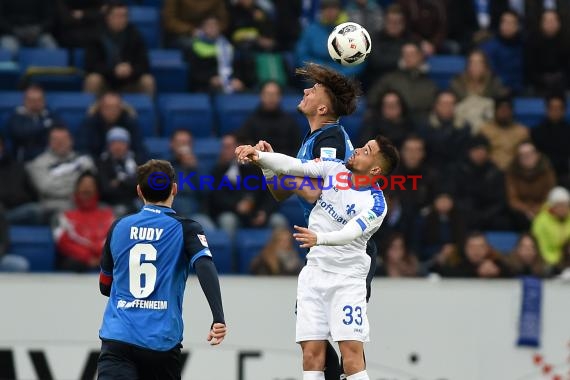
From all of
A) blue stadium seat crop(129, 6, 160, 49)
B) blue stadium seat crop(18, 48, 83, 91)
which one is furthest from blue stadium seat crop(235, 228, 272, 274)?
blue stadium seat crop(129, 6, 160, 49)

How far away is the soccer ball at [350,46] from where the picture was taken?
32.4 ft

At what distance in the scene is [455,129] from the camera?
1591cm

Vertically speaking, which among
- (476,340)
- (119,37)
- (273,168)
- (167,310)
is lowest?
(476,340)

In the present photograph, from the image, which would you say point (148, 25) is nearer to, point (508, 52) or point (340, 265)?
point (508, 52)

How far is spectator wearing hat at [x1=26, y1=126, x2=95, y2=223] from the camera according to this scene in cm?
1463

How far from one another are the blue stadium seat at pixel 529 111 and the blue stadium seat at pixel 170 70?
162 inches

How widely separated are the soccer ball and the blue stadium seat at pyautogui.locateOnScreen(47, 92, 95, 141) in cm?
642

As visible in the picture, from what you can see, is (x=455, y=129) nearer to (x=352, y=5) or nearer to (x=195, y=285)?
(x=352, y=5)

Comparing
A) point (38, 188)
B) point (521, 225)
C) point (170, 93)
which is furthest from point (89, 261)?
point (521, 225)

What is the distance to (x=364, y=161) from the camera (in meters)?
9.07

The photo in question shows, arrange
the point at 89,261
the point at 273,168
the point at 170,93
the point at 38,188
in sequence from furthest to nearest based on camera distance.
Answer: the point at 170,93, the point at 38,188, the point at 89,261, the point at 273,168

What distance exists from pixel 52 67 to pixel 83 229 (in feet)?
11.6

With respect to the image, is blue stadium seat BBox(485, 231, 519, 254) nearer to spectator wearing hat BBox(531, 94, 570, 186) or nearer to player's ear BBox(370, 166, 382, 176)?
spectator wearing hat BBox(531, 94, 570, 186)

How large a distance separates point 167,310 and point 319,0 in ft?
32.2
